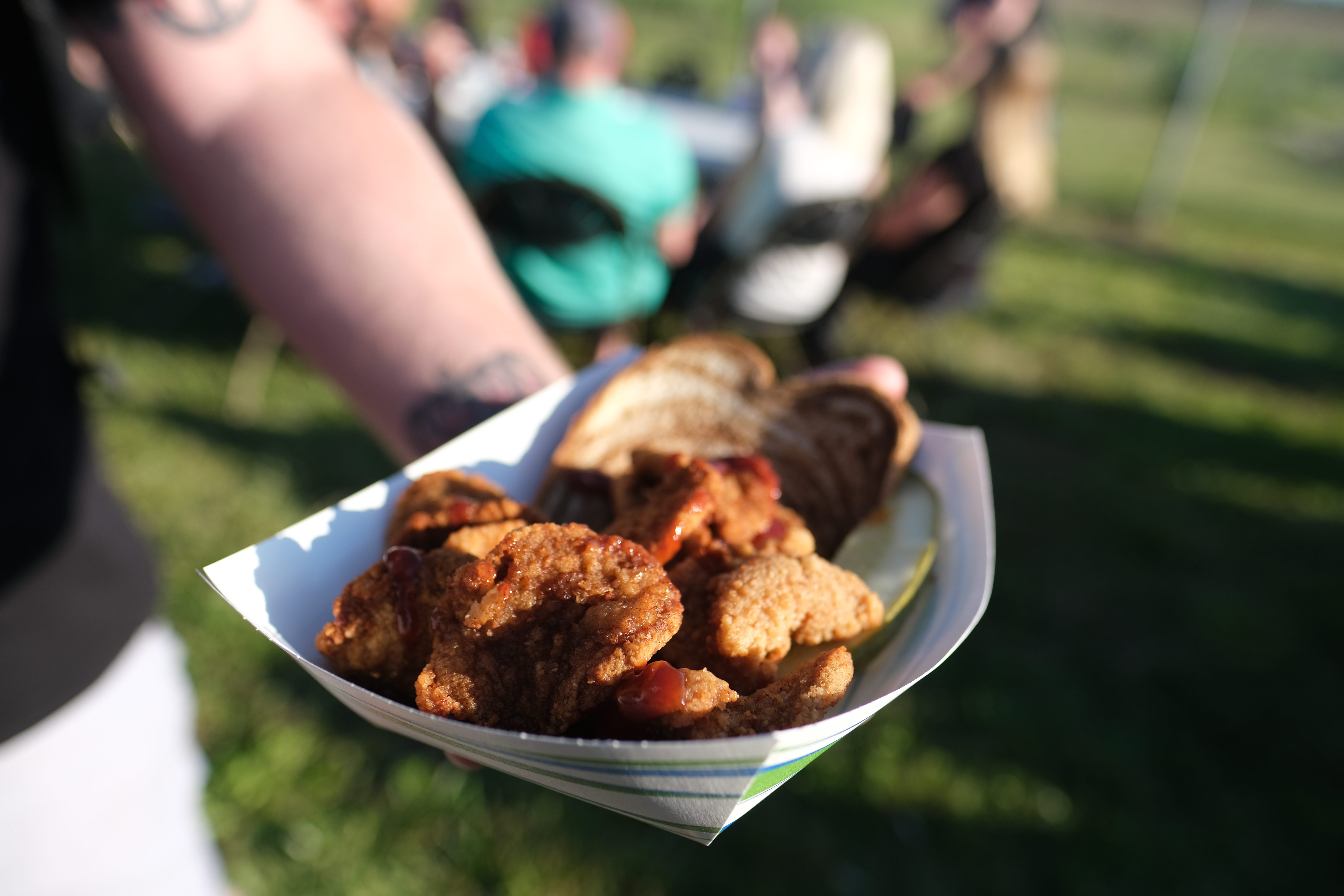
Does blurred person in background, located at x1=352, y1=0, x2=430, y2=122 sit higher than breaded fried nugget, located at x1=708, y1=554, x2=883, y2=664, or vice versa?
breaded fried nugget, located at x1=708, y1=554, x2=883, y2=664

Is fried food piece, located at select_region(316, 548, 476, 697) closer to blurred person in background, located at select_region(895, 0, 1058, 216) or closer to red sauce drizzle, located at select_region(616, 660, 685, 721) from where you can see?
red sauce drizzle, located at select_region(616, 660, 685, 721)

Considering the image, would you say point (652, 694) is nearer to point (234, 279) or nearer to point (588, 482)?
point (588, 482)

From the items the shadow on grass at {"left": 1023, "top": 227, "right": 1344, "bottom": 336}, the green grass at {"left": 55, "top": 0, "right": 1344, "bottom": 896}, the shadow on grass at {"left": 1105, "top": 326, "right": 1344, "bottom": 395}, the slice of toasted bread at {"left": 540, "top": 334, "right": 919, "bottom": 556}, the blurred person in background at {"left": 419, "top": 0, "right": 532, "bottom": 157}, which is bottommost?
the shadow on grass at {"left": 1023, "top": 227, "right": 1344, "bottom": 336}

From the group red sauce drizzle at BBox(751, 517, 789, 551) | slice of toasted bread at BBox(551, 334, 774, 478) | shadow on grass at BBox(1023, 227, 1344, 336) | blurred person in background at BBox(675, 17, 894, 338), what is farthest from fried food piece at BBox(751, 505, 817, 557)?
shadow on grass at BBox(1023, 227, 1344, 336)

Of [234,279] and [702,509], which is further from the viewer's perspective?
[234,279]

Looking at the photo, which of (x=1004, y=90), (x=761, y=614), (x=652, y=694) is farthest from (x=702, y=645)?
(x=1004, y=90)
